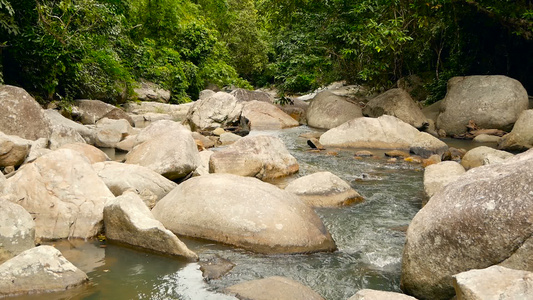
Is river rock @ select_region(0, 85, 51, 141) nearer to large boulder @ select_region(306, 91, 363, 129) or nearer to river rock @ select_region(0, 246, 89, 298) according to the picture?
river rock @ select_region(0, 246, 89, 298)

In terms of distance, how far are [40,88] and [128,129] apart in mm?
2831

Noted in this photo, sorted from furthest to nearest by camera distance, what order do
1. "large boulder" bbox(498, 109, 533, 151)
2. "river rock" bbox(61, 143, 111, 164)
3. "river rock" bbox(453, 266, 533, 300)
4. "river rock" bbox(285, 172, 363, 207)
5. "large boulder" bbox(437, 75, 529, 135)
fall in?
1. "large boulder" bbox(437, 75, 529, 135)
2. "large boulder" bbox(498, 109, 533, 151)
3. "river rock" bbox(61, 143, 111, 164)
4. "river rock" bbox(285, 172, 363, 207)
5. "river rock" bbox(453, 266, 533, 300)

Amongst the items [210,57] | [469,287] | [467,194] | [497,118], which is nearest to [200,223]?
[467,194]

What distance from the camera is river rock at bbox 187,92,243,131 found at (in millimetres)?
14992

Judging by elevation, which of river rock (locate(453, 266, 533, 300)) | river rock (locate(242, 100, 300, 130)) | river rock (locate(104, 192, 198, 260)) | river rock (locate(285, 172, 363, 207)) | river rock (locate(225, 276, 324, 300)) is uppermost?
river rock (locate(453, 266, 533, 300))

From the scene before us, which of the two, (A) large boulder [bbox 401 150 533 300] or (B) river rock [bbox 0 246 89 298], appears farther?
(B) river rock [bbox 0 246 89 298]

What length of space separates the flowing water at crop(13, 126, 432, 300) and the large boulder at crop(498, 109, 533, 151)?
6.20 meters

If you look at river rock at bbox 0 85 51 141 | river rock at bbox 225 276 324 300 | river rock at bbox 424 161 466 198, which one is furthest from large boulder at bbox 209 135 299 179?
river rock at bbox 225 276 324 300

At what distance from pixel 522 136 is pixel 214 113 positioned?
8050 mm

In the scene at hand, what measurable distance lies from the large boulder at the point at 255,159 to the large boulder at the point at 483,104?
7.11 m

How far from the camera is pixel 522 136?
11906 mm

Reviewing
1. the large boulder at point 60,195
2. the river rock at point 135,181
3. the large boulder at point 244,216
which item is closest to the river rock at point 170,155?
the river rock at point 135,181

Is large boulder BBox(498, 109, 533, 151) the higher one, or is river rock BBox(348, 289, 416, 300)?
river rock BBox(348, 289, 416, 300)

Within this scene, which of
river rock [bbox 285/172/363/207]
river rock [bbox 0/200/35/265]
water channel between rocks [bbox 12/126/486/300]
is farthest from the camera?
river rock [bbox 285/172/363/207]
